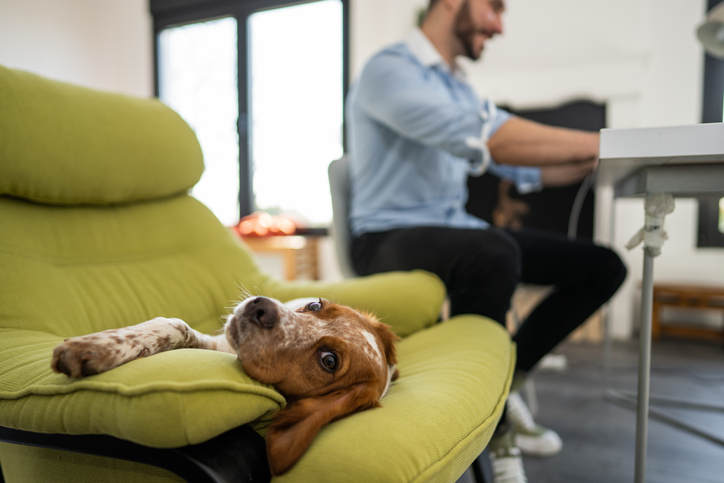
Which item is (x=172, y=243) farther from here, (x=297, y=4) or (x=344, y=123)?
(x=297, y=4)

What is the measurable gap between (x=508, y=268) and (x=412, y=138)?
55 centimetres

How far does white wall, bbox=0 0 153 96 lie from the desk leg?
16.2ft

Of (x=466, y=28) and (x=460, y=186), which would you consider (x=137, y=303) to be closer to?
(x=460, y=186)

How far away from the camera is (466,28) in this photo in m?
1.84

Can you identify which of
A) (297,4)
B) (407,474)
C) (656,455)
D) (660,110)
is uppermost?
(297,4)

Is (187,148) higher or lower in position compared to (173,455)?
higher

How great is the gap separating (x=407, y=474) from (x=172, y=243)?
3.46 feet

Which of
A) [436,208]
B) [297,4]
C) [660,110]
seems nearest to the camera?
[436,208]

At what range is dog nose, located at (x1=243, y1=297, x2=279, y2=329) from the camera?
2.46 feet

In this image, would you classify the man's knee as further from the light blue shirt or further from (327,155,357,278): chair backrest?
(327,155,357,278): chair backrest

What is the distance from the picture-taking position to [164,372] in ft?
1.98

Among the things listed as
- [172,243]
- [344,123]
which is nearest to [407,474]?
[172,243]

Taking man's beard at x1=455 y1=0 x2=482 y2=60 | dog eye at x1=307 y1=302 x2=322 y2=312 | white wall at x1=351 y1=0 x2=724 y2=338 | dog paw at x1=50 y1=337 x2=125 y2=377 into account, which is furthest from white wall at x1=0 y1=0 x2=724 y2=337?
dog paw at x1=50 y1=337 x2=125 y2=377

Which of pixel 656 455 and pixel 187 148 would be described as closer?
pixel 187 148
